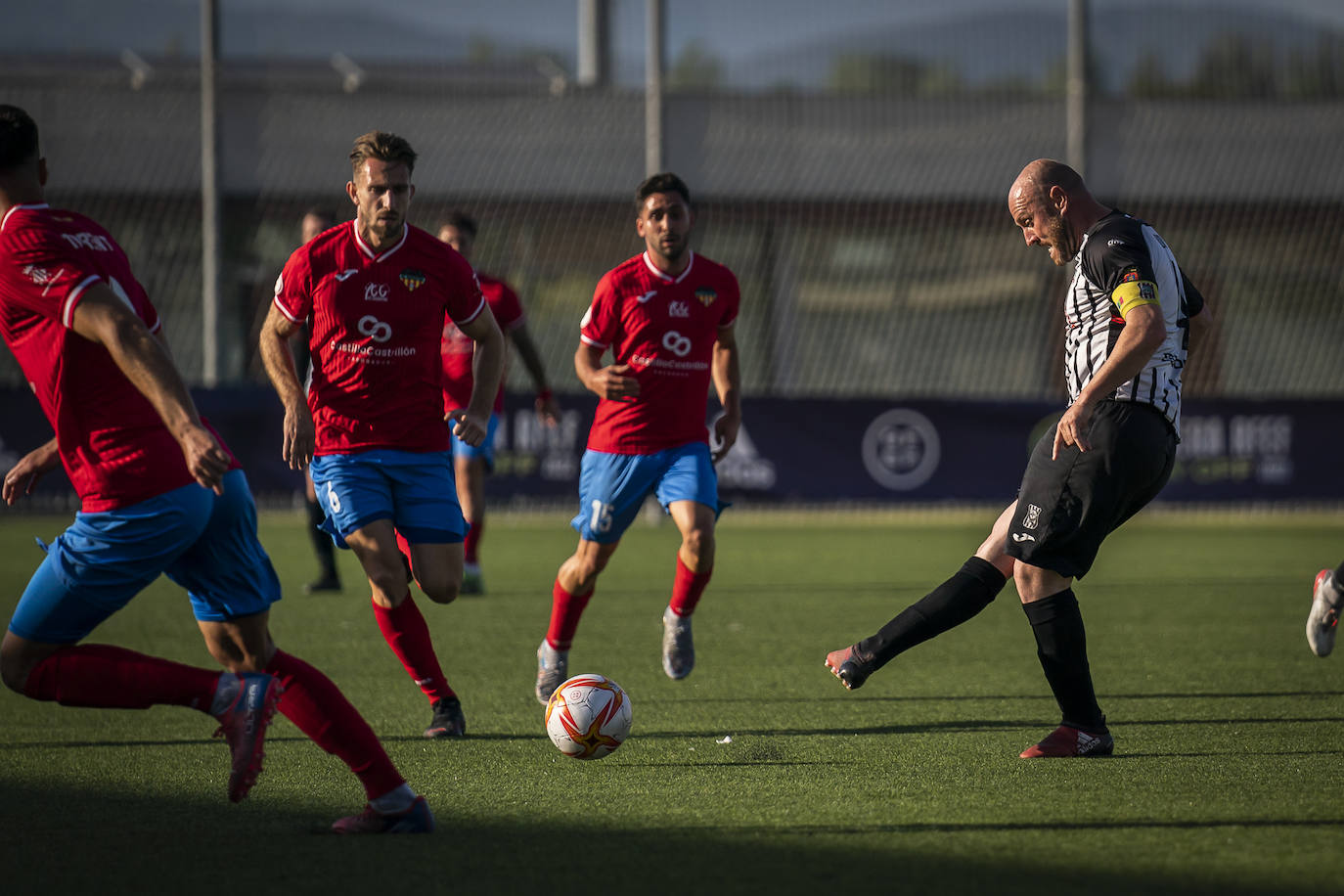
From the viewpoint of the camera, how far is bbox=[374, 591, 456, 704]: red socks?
18.2 ft

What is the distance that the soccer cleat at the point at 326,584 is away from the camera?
10234 millimetres

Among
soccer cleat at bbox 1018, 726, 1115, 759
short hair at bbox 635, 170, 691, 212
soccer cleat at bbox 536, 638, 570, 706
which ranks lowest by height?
soccer cleat at bbox 536, 638, 570, 706

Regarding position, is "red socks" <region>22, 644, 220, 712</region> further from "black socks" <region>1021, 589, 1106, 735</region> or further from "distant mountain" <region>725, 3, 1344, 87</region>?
"distant mountain" <region>725, 3, 1344, 87</region>

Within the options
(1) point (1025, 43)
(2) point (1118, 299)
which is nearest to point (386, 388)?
(2) point (1118, 299)

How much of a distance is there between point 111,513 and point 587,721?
1839 millimetres

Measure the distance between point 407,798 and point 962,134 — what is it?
1626 centimetres

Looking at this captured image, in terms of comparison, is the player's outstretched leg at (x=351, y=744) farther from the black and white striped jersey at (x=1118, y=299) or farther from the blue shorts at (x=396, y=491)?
the black and white striped jersey at (x=1118, y=299)

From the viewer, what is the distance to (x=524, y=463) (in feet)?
50.7

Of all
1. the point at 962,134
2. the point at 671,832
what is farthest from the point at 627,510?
the point at 962,134

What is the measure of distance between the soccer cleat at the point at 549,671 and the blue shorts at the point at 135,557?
8.00 ft

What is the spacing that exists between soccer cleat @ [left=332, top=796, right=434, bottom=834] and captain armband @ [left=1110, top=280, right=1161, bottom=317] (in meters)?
2.64

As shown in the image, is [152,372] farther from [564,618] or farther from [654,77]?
[654,77]

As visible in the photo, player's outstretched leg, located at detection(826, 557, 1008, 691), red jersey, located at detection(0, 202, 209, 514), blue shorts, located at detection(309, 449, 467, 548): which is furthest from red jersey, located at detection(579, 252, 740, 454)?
red jersey, located at detection(0, 202, 209, 514)

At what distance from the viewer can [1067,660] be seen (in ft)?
16.7
